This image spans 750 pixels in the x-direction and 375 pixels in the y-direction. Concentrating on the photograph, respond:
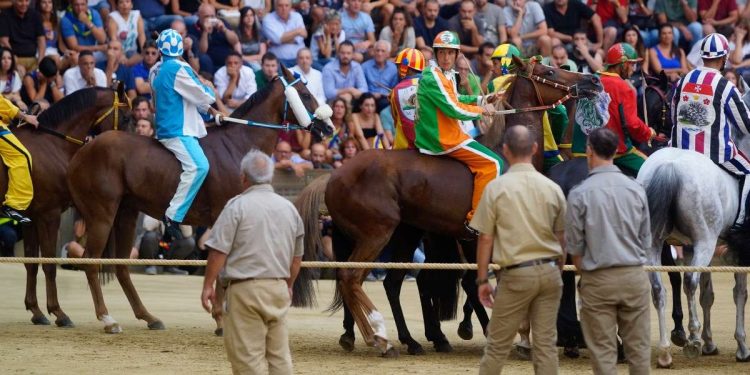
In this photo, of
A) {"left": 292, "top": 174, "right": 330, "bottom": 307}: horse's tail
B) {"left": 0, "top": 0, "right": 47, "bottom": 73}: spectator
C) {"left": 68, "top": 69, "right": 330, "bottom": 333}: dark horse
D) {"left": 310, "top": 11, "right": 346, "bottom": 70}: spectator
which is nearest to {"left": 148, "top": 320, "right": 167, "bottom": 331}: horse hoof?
{"left": 68, "top": 69, "right": 330, "bottom": 333}: dark horse

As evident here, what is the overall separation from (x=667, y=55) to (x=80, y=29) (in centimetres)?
960

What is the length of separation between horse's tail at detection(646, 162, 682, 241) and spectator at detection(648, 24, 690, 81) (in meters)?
10.2

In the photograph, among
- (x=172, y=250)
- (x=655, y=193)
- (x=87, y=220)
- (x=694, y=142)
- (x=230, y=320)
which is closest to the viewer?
(x=230, y=320)

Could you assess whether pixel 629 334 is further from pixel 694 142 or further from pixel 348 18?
pixel 348 18

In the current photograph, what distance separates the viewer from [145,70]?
19.2 m

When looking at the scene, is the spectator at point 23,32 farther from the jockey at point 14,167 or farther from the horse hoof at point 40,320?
the horse hoof at point 40,320

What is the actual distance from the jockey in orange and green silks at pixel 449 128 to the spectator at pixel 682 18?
11.6 meters

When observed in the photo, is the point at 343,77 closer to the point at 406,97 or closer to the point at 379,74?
the point at 379,74

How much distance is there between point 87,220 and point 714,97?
644cm

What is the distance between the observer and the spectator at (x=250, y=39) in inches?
794

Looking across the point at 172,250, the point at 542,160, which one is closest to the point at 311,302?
the point at 542,160

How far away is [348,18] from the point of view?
69.7 feet

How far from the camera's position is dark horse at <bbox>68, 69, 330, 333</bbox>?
42.6 feet

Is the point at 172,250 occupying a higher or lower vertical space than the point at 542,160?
lower
